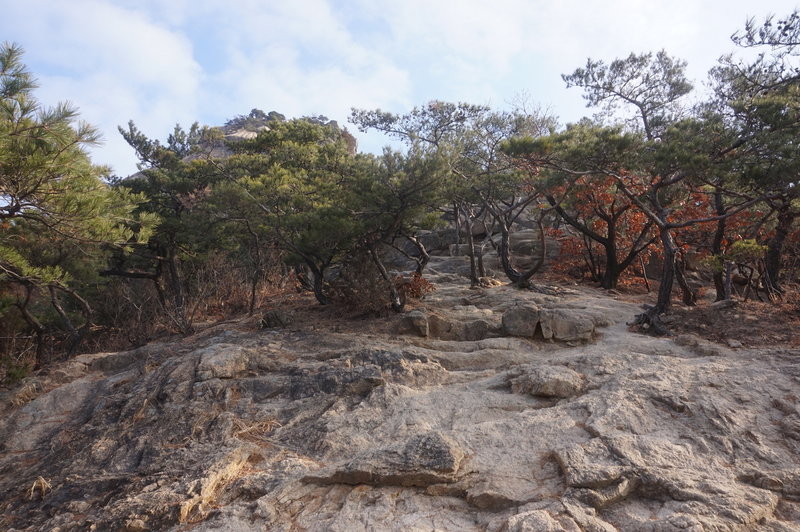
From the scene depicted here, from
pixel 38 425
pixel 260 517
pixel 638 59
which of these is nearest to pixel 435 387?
pixel 260 517

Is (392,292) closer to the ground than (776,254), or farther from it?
closer to the ground

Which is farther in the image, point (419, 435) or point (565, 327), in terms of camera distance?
point (565, 327)

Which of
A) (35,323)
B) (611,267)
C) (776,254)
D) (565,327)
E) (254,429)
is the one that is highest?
(776,254)

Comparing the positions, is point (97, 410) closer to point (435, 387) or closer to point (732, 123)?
point (435, 387)

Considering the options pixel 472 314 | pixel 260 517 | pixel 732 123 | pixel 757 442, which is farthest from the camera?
pixel 472 314

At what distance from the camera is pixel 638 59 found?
1054 centimetres

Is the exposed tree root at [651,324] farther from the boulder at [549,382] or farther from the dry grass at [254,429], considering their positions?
the dry grass at [254,429]

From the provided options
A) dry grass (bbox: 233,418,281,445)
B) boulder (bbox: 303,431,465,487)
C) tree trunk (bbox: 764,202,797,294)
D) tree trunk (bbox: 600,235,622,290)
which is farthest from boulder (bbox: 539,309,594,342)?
tree trunk (bbox: 600,235,622,290)

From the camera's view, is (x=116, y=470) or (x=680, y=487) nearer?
(x=680, y=487)

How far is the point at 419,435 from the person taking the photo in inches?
134

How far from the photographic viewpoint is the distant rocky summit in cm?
280

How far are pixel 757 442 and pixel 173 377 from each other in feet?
16.3

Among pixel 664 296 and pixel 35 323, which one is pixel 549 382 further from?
Answer: pixel 35 323

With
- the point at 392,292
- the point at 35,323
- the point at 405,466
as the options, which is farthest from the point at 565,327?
the point at 35,323
